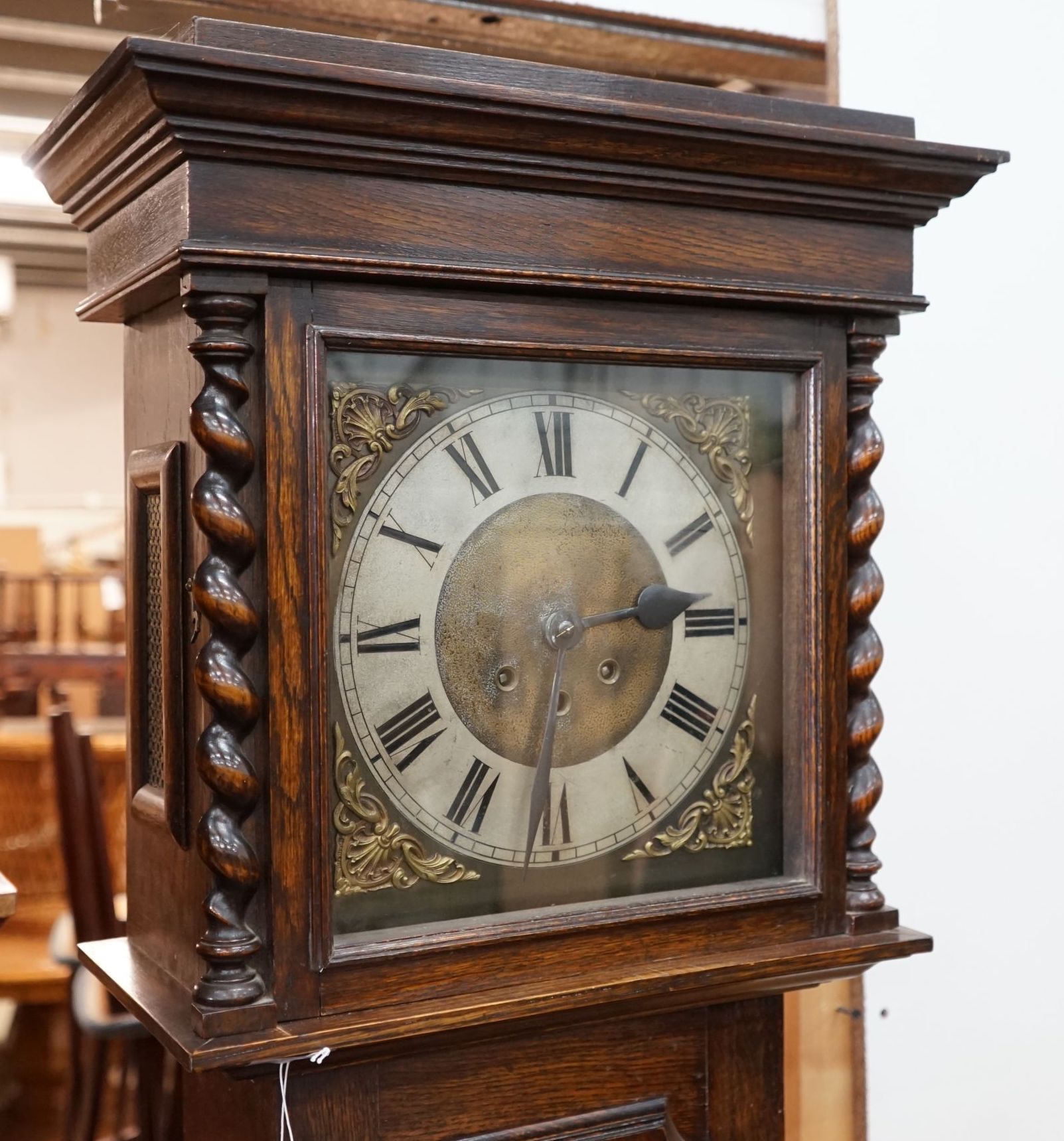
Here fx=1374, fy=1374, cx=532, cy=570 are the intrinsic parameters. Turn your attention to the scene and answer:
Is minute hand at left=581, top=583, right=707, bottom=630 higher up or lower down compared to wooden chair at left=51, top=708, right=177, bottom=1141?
higher up

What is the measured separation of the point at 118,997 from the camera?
938 millimetres

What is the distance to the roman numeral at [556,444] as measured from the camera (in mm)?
917

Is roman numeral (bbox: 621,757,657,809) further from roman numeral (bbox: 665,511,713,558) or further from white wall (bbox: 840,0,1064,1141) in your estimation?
white wall (bbox: 840,0,1064,1141)

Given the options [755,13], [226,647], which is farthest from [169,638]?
[755,13]

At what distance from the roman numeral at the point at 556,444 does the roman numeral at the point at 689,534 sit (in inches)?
3.8

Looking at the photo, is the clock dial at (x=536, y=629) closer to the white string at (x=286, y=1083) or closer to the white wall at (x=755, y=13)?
the white string at (x=286, y=1083)

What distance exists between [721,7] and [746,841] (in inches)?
35.5

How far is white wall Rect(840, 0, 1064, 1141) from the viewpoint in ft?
4.58

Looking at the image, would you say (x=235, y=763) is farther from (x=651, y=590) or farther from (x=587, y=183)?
(x=587, y=183)

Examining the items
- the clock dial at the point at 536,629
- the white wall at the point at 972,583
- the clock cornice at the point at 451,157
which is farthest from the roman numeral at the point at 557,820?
the white wall at the point at 972,583

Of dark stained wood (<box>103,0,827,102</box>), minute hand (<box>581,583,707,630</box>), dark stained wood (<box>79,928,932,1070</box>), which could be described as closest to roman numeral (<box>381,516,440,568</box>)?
minute hand (<box>581,583,707,630</box>)

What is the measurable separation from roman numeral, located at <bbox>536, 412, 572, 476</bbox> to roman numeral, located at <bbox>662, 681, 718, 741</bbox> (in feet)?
0.58

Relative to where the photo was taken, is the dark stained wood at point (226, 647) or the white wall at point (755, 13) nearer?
the dark stained wood at point (226, 647)

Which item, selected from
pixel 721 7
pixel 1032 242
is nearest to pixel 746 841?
pixel 1032 242
